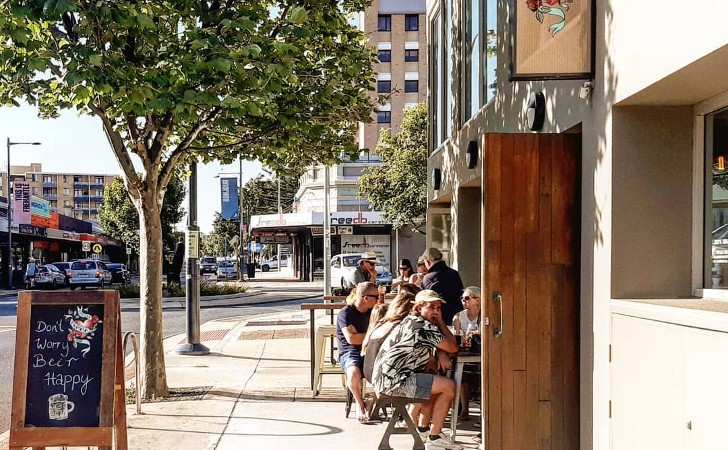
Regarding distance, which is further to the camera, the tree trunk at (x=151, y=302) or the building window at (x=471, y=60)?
the building window at (x=471, y=60)

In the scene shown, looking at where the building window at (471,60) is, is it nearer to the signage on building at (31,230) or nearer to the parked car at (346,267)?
the parked car at (346,267)

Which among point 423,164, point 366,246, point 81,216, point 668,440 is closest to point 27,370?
point 668,440

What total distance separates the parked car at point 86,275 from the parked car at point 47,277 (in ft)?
2.15

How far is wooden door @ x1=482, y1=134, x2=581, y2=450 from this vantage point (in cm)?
588

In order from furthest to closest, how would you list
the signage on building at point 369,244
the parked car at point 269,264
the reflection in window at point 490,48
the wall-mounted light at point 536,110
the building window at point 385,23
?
the parked car at point 269,264 < the building window at point 385,23 < the signage on building at point 369,244 < the reflection in window at point 490,48 < the wall-mounted light at point 536,110

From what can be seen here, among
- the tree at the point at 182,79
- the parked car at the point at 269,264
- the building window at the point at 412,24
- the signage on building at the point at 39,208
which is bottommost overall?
the parked car at the point at 269,264

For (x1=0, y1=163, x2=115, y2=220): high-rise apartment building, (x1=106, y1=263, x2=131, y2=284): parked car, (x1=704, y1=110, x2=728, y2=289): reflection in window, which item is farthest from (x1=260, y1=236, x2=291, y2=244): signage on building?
(x1=0, y1=163, x2=115, y2=220): high-rise apartment building

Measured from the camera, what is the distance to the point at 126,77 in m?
7.44

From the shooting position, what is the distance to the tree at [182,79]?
7402mm

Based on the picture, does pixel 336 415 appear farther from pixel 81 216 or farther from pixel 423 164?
pixel 81 216

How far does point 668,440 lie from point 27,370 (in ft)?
14.4

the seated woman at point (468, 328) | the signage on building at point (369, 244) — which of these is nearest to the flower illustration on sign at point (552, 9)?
the seated woman at point (468, 328)

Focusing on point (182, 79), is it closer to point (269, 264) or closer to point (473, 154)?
point (473, 154)

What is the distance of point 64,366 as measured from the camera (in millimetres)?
5672
